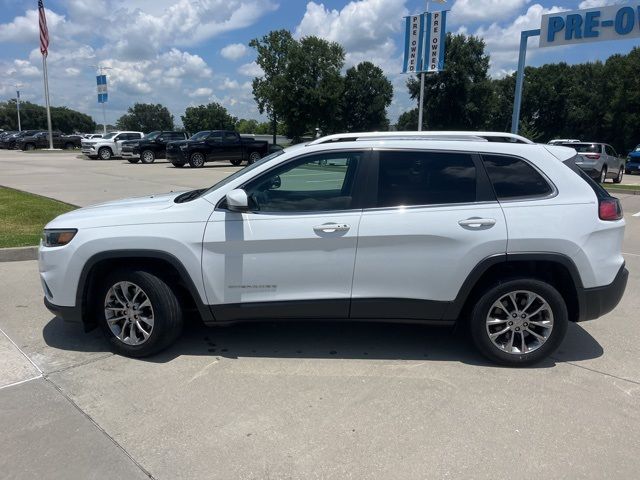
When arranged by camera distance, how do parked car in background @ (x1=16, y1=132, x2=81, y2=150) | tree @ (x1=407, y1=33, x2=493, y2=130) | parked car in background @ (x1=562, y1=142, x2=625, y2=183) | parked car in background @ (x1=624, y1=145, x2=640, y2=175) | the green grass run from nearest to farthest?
1. the green grass
2. parked car in background @ (x1=562, y1=142, x2=625, y2=183)
3. parked car in background @ (x1=624, y1=145, x2=640, y2=175)
4. parked car in background @ (x1=16, y1=132, x2=81, y2=150)
5. tree @ (x1=407, y1=33, x2=493, y2=130)

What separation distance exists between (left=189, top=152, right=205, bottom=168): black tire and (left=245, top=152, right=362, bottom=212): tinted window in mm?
22740

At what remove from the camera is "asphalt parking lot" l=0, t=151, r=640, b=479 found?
2.79 meters

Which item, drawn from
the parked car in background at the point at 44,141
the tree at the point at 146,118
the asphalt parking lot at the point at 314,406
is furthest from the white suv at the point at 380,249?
the tree at the point at 146,118

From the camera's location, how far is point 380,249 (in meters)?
3.81

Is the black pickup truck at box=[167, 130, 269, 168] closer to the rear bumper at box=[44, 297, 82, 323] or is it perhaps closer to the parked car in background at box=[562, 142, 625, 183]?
the parked car in background at box=[562, 142, 625, 183]

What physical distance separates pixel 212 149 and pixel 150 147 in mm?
5307

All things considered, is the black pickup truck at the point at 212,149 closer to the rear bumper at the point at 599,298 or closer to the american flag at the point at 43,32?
the american flag at the point at 43,32

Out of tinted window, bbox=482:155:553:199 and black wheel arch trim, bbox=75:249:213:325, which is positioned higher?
tinted window, bbox=482:155:553:199

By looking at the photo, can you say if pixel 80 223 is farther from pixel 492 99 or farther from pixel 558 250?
pixel 492 99

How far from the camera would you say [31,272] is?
21.4 feet

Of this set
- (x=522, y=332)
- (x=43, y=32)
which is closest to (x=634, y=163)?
(x=522, y=332)

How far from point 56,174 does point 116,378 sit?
19.3 metres

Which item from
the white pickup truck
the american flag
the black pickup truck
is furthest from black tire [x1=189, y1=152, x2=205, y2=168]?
the american flag

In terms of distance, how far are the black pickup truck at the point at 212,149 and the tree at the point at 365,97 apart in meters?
55.8
